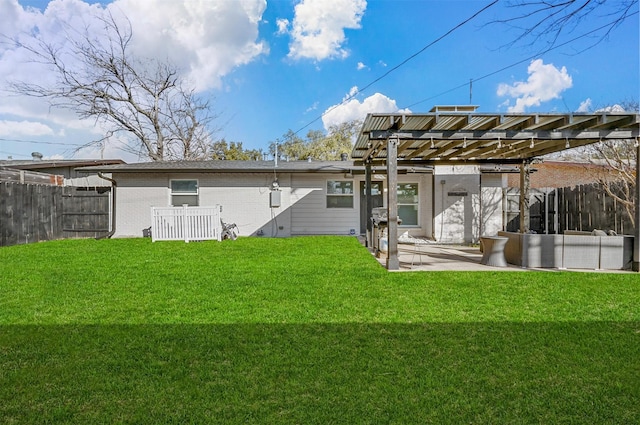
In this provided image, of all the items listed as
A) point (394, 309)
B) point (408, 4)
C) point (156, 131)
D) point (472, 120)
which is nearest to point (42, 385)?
point (394, 309)

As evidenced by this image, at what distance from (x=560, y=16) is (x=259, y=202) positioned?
10.3 m

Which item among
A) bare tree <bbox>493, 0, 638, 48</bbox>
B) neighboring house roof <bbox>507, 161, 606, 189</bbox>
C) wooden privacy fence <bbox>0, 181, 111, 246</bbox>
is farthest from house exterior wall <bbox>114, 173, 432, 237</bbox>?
neighboring house roof <bbox>507, 161, 606, 189</bbox>

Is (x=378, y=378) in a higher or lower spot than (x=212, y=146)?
lower

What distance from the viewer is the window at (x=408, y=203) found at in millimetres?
12492

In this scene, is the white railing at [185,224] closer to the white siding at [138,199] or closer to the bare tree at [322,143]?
the white siding at [138,199]

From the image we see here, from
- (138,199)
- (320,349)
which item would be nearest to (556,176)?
(138,199)

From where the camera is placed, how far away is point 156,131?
2241 centimetres

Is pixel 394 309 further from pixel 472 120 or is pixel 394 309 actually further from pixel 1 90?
pixel 1 90

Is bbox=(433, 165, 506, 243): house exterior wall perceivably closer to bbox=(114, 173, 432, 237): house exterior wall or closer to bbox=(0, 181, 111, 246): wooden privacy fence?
bbox=(114, 173, 432, 237): house exterior wall

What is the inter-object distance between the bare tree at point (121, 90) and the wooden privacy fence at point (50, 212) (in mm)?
9348

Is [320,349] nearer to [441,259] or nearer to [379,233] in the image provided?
[441,259]

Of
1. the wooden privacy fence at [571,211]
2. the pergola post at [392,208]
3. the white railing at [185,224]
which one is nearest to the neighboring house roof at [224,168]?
the white railing at [185,224]

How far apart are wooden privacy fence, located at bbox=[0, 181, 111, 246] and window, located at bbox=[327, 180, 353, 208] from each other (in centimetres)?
746

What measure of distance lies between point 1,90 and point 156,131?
281 inches
